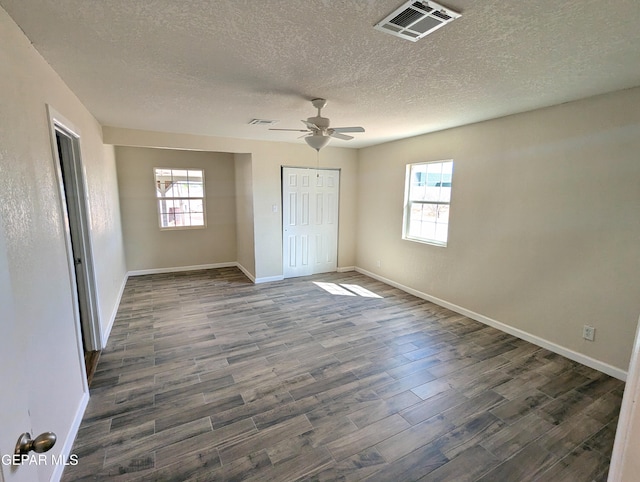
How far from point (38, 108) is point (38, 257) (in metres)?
0.92

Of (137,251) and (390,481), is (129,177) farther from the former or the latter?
(390,481)

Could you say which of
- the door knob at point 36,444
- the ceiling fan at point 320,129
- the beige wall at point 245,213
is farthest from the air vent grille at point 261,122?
the door knob at point 36,444

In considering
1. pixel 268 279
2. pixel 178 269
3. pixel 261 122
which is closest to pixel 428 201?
pixel 261 122

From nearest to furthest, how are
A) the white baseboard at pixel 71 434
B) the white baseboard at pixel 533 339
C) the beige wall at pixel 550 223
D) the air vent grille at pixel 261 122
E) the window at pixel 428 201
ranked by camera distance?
1. the white baseboard at pixel 71 434
2. the beige wall at pixel 550 223
3. the white baseboard at pixel 533 339
4. the air vent grille at pixel 261 122
5. the window at pixel 428 201

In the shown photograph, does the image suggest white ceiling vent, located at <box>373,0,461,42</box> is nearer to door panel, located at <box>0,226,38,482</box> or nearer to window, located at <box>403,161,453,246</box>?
door panel, located at <box>0,226,38,482</box>

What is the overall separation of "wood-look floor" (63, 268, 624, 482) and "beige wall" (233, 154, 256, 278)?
189 cm

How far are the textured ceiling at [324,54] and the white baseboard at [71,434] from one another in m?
2.38

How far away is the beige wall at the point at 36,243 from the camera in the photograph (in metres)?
1.39

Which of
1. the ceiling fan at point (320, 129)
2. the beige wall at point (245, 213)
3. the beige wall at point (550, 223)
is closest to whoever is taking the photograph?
the beige wall at point (550, 223)

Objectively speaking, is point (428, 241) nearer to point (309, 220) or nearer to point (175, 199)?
point (309, 220)

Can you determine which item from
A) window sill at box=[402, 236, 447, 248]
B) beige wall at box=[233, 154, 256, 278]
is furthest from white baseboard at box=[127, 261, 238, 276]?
window sill at box=[402, 236, 447, 248]

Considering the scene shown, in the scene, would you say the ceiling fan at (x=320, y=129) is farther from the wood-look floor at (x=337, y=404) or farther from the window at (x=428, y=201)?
the wood-look floor at (x=337, y=404)

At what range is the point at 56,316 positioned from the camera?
1.88 m

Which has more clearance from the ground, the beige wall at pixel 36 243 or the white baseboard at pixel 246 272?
the beige wall at pixel 36 243
